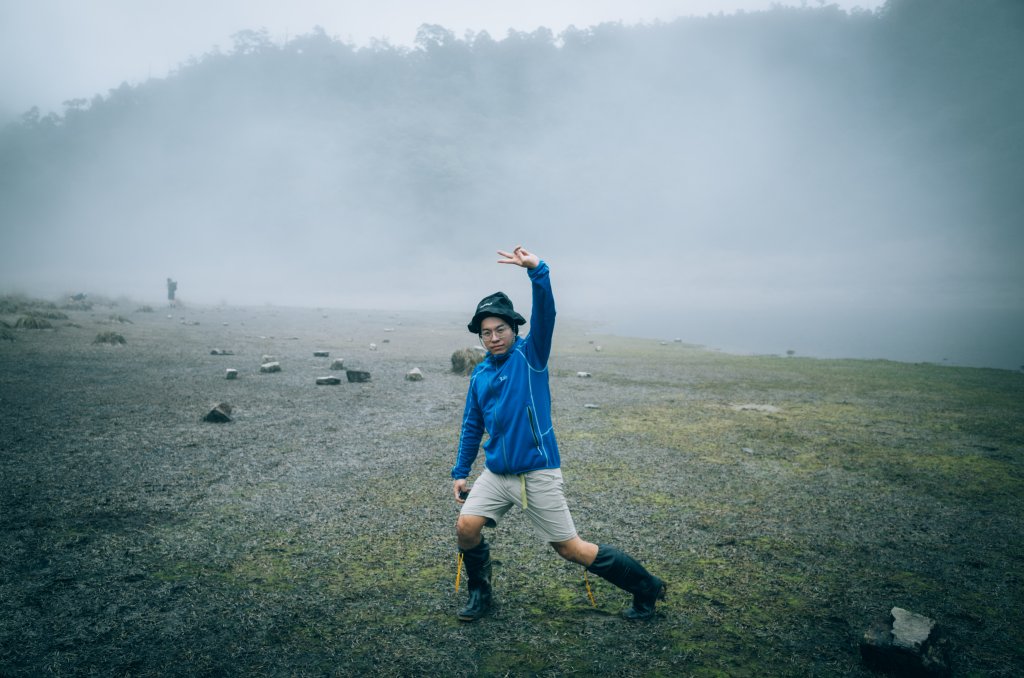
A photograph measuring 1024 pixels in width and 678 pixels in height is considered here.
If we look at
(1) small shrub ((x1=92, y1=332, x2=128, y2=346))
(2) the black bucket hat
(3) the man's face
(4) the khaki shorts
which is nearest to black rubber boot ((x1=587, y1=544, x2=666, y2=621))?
(4) the khaki shorts

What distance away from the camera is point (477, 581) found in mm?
4379

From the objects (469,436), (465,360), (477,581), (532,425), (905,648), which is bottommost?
(477,581)

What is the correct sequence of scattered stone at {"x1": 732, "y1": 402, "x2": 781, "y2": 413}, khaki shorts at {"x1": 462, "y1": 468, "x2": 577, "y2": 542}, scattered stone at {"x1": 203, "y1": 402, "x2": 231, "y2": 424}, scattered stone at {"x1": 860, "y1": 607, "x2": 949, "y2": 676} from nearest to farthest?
1. scattered stone at {"x1": 860, "y1": 607, "x2": 949, "y2": 676}
2. khaki shorts at {"x1": 462, "y1": 468, "x2": 577, "y2": 542}
3. scattered stone at {"x1": 203, "y1": 402, "x2": 231, "y2": 424}
4. scattered stone at {"x1": 732, "y1": 402, "x2": 781, "y2": 413}

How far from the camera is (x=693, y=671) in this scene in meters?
3.77

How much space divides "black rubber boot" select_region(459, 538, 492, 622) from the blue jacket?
789mm

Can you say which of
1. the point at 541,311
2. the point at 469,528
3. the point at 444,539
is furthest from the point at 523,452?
the point at 444,539

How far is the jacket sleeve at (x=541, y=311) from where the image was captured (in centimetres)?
402

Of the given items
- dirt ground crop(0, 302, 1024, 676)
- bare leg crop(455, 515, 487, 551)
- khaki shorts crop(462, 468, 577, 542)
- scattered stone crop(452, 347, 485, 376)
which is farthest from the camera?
scattered stone crop(452, 347, 485, 376)

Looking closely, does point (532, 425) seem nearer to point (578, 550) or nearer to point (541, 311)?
point (541, 311)

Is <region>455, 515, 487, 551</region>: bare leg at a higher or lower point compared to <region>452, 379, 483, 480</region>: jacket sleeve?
lower

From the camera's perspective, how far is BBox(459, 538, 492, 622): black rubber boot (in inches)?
170

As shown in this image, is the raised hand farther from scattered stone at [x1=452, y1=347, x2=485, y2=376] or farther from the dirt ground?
scattered stone at [x1=452, y1=347, x2=485, y2=376]

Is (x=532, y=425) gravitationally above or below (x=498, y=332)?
below

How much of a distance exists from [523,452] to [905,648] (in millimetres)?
3083
